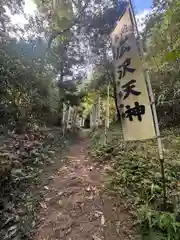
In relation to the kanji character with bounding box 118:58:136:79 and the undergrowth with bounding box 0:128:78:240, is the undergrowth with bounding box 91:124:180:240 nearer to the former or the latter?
the undergrowth with bounding box 0:128:78:240

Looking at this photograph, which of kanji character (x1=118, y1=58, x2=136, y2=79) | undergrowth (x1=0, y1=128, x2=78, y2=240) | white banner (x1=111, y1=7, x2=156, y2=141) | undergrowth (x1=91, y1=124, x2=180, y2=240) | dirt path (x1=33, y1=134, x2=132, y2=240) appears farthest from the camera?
kanji character (x1=118, y1=58, x2=136, y2=79)

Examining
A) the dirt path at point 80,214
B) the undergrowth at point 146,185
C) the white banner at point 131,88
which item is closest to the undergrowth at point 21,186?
the dirt path at point 80,214

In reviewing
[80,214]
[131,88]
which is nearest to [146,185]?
[80,214]

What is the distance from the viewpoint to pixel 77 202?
3.34 meters

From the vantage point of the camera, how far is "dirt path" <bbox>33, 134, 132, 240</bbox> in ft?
8.87

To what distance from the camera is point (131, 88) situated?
10.2 ft

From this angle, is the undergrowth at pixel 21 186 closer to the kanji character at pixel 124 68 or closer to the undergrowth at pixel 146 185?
the undergrowth at pixel 146 185

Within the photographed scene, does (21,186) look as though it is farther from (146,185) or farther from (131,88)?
(131,88)

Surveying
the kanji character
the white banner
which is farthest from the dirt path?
the kanji character

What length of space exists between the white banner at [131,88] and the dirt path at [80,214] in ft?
3.51

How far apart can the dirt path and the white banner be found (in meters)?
1.07

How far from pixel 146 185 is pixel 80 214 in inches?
44.9

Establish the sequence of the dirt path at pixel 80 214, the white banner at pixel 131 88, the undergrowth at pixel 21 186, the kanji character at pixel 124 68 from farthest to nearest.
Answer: the kanji character at pixel 124 68 < the white banner at pixel 131 88 < the undergrowth at pixel 21 186 < the dirt path at pixel 80 214

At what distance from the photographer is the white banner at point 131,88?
3003 millimetres
